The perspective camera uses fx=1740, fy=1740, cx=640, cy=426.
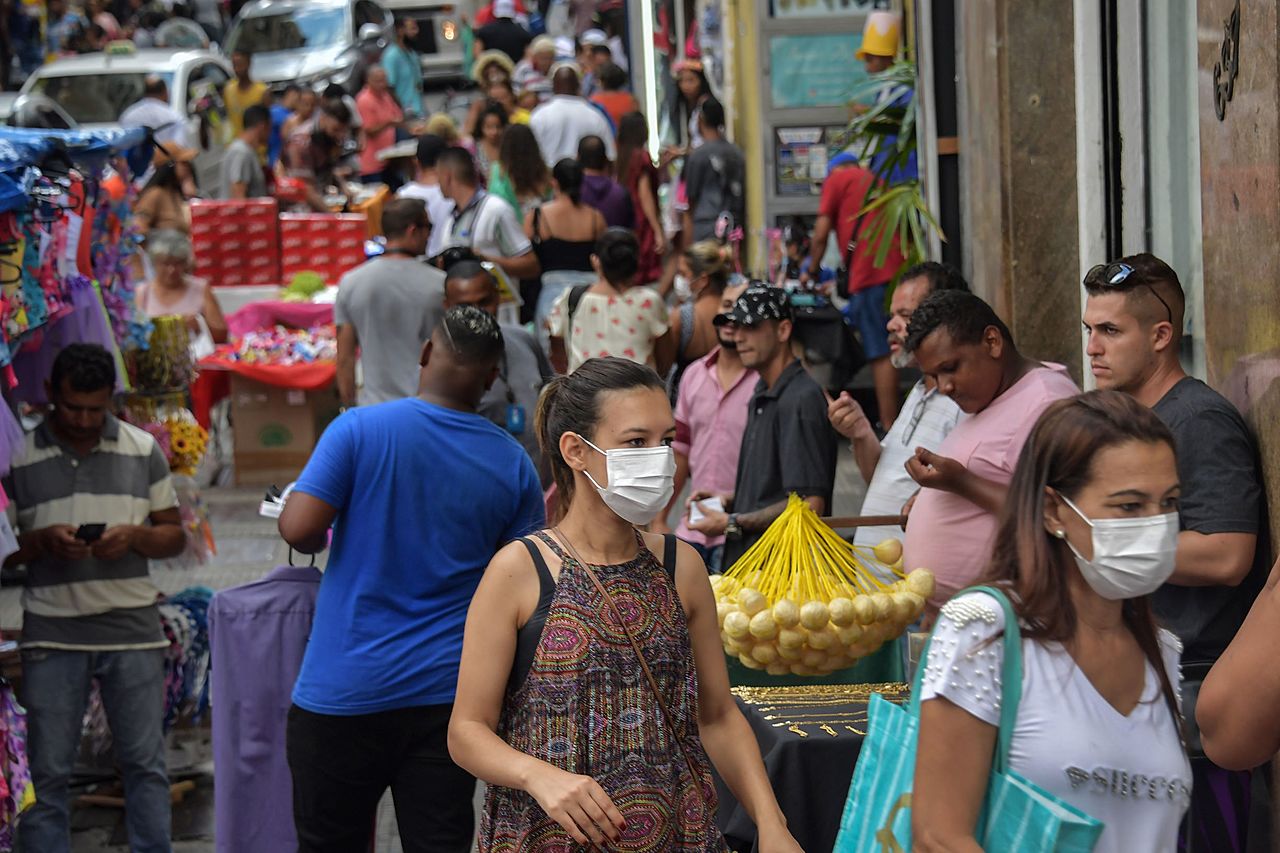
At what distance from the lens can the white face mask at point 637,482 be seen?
11.0ft

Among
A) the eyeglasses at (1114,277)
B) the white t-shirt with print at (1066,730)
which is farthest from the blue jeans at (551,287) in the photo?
the white t-shirt with print at (1066,730)

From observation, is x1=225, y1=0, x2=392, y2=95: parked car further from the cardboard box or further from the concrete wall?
the concrete wall

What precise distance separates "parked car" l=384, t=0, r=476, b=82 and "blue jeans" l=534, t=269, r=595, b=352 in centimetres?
1791

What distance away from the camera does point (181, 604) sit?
277 inches

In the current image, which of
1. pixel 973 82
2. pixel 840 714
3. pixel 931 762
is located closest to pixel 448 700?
pixel 840 714

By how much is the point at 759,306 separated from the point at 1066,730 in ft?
12.1

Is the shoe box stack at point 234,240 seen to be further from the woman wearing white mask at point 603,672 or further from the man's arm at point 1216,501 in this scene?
the woman wearing white mask at point 603,672

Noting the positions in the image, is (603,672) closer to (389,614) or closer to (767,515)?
(389,614)

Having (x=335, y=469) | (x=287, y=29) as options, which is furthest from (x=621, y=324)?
(x=287, y=29)

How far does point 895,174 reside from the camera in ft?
32.1

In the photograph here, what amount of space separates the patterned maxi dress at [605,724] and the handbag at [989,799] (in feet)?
1.24

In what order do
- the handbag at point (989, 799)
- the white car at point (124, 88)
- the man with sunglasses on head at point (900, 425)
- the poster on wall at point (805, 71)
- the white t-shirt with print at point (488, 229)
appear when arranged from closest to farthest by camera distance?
1. the handbag at point (989, 799)
2. the man with sunglasses on head at point (900, 425)
3. the white t-shirt with print at point (488, 229)
4. the poster on wall at point (805, 71)
5. the white car at point (124, 88)

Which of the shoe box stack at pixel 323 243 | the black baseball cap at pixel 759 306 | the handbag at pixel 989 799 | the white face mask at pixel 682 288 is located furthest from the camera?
the shoe box stack at pixel 323 243

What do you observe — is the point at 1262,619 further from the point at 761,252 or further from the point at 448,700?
the point at 761,252
